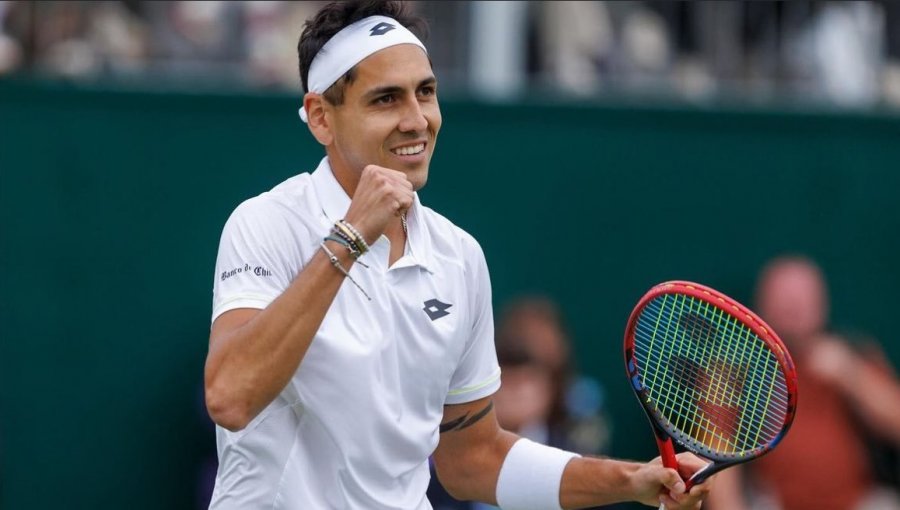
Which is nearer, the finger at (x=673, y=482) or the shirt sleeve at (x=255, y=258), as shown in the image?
the shirt sleeve at (x=255, y=258)

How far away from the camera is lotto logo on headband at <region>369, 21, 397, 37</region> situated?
13.7 feet

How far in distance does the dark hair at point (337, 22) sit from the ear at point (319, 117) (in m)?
0.03

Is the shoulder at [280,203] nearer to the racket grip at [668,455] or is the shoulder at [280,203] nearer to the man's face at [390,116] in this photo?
the man's face at [390,116]

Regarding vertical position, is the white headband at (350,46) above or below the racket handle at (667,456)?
above

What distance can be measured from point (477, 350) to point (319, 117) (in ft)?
2.46

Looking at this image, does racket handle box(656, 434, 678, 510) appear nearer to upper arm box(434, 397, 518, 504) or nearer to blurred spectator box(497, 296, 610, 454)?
upper arm box(434, 397, 518, 504)

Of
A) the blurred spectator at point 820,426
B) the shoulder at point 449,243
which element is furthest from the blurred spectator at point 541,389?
the shoulder at point 449,243

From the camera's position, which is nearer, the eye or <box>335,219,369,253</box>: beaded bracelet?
<box>335,219,369,253</box>: beaded bracelet

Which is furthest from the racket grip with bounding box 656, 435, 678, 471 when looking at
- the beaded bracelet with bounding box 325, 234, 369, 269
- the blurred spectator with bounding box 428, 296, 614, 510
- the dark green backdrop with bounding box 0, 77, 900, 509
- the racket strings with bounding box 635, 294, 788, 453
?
the dark green backdrop with bounding box 0, 77, 900, 509

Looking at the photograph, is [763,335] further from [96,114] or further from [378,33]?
[96,114]

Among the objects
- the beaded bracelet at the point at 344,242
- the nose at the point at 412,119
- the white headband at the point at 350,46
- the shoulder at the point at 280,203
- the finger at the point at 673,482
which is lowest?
the finger at the point at 673,482

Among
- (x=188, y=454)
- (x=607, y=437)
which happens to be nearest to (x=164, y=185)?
(x=188, y=454)

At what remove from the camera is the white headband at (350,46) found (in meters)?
4.11

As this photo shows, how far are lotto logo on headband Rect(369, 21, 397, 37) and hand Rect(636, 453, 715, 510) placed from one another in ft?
4.15
